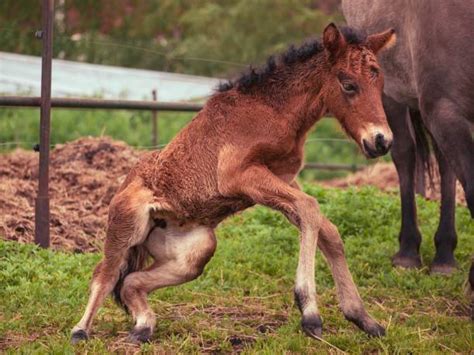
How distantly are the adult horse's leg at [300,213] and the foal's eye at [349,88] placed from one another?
2.10 feet

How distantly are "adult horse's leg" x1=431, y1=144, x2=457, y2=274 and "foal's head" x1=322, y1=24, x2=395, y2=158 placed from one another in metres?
2.53

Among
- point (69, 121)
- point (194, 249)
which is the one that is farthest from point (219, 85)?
point (69, 121)

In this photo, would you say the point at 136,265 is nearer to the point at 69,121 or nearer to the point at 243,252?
the point at 243,252

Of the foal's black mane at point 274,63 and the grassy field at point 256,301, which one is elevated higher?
the foal's black mane at point 274,63

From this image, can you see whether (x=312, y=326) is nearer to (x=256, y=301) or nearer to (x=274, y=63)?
(x=256, y=301)

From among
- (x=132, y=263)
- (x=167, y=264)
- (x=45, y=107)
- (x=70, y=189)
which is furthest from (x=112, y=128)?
(x=167, y=264)

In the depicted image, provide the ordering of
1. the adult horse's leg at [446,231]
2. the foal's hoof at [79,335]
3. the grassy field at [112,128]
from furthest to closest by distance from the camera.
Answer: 1. the grassy field at [112,128]
2. the adult horse's leg at [446,231]
3. the foal's hoof at [79,335]

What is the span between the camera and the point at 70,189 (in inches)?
345

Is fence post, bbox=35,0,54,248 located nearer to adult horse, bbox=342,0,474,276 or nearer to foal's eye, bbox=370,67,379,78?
adult horse, bbox=342,0,474,276

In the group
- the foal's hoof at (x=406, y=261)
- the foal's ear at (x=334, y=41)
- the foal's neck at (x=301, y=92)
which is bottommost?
the foal's hoof at (x=406, y=261)

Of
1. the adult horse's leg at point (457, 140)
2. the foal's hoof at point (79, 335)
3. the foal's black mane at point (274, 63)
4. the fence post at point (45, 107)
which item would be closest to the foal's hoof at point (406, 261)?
the adult horse's leg at point (457, 140)

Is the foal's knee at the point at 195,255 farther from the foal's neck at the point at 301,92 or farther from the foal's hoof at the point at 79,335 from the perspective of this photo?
the foal's neck at the point at 301,92

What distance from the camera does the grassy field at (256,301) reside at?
4965 mm

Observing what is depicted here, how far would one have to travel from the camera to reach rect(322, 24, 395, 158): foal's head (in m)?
4.91
